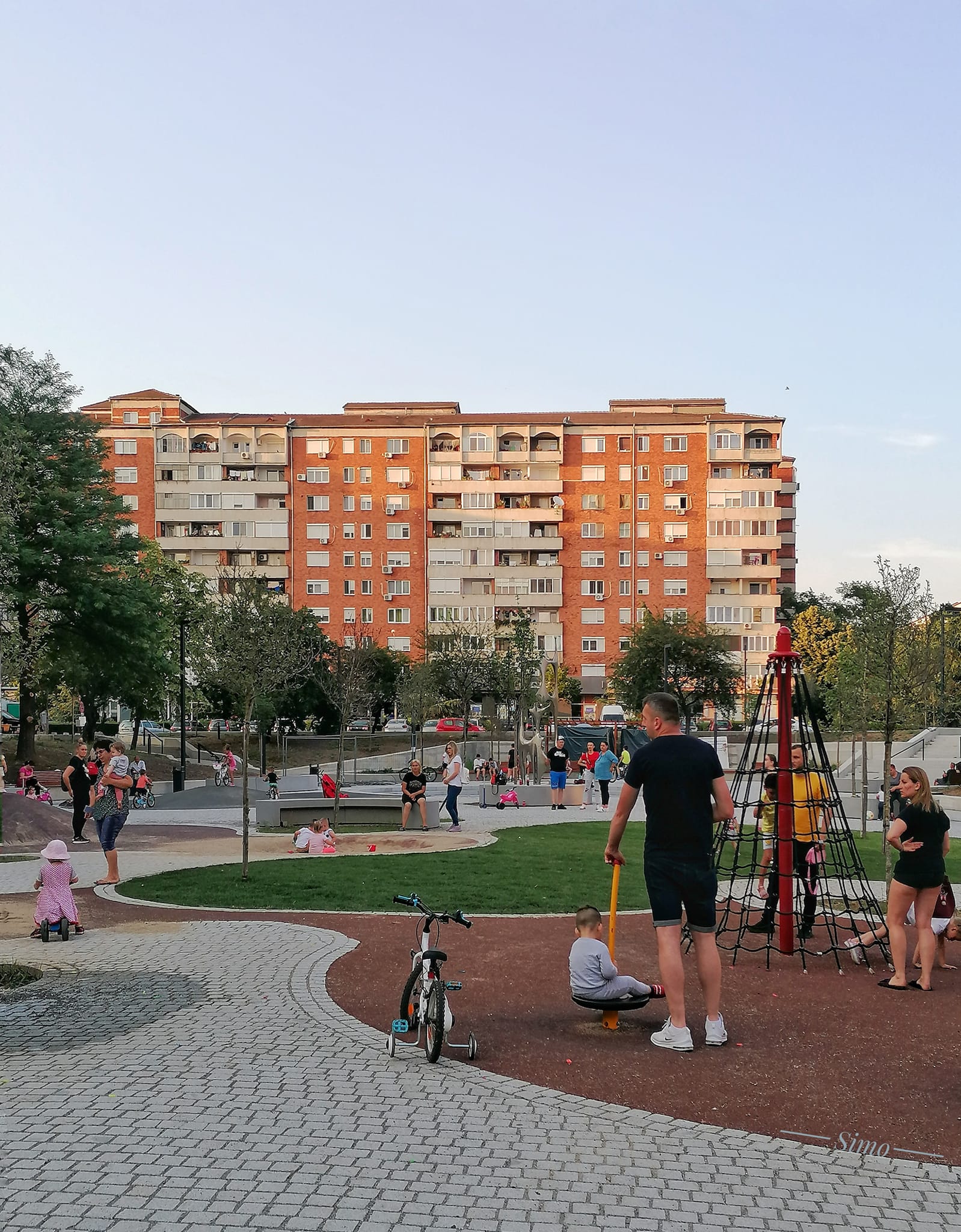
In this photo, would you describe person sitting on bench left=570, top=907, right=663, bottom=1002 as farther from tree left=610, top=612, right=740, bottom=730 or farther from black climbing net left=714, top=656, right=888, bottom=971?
tree left=610, top=612, right=740, bottom=730

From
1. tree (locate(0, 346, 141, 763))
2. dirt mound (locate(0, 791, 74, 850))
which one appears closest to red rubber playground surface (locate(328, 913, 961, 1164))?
dirt mound (locate(0, 791, 74, 850))

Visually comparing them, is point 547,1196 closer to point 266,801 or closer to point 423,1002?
point 423,1002

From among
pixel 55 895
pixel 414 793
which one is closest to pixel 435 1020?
pixel 55 895

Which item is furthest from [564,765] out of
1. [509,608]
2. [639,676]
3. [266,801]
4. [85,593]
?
[509,608]

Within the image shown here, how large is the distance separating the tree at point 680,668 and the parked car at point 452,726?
9.87 m

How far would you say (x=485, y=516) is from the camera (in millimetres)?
86000

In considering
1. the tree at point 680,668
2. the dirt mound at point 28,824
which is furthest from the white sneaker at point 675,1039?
the tree at point 680,668

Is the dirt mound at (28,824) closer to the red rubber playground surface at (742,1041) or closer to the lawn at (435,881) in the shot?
the lawn at (435,881)

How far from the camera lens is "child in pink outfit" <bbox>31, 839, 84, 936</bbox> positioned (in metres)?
10.4

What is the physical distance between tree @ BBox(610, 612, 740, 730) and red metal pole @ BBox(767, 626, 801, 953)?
53.6 m

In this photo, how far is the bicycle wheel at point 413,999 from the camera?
6.52 m

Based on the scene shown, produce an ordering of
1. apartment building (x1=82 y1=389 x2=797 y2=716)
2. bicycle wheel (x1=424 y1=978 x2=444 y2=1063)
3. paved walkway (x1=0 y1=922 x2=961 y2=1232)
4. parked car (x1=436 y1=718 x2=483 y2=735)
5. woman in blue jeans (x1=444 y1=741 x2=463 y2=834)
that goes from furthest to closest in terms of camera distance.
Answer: apartment building (x1=82 y1=389 x2=797 y2=716)
parked car (x1=436 y1=718 x2=483 y2=735)
woman in blue jeans (x1=444 y1=741 x2=463 y2=834)
bicycle wheel (x1=424 y1=978 x2=444 y2=1063)
paved walkway (x1=0 y1=922 x2=961 y2=1232)

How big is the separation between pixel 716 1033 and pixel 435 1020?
1.72m

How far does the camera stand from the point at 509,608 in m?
85.1
